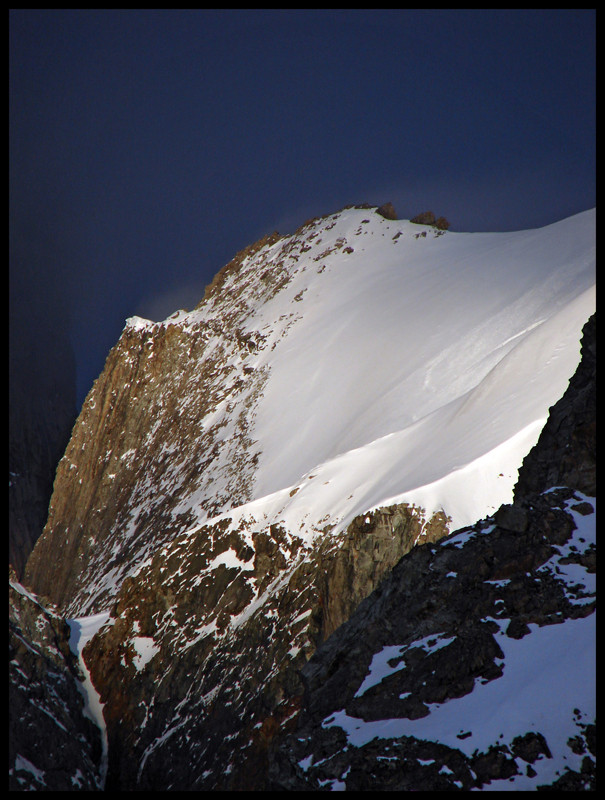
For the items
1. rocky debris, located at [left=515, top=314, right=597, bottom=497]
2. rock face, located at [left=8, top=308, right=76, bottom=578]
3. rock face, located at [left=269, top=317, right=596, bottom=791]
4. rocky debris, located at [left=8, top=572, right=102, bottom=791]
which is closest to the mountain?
rock face, located at [left=269, top=317, right=596, bottom=791]

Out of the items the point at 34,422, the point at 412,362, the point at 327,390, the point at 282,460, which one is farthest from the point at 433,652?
the point at 34,422

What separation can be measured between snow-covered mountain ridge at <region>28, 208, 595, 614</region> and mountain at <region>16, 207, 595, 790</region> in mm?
155

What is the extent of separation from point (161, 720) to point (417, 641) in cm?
A: 1872

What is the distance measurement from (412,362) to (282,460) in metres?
Result: 9.10

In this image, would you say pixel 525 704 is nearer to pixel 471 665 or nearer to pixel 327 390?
pixel 471 665

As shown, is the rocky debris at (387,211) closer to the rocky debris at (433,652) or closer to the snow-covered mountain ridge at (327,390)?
the snow-covered mountain ridge at (327,390)

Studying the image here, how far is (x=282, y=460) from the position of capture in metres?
46.6

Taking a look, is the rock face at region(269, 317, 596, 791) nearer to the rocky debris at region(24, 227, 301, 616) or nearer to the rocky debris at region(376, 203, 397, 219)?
the rocky debris at region(24, 227, 301, 616)

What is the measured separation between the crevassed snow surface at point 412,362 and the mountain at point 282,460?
0.45ft

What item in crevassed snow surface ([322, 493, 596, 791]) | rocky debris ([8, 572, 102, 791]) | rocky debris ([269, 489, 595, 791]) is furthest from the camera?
rocky debris ([8, 572, 102, 791])

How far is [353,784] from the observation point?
10.8 m

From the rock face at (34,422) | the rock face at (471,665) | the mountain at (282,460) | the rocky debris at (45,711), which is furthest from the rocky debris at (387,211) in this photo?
the rock face at (471,665)

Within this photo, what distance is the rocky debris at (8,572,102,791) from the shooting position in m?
24.1
